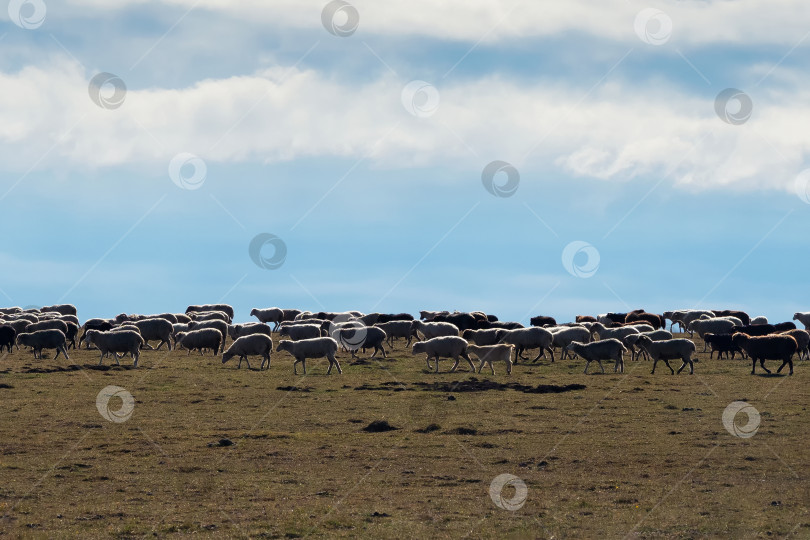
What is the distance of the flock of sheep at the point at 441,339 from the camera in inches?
1511

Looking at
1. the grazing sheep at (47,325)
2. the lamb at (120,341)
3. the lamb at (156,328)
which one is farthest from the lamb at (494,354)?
the grazing sheep at (47,325)

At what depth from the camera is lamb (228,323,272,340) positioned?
50438mm

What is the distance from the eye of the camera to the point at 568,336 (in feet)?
144

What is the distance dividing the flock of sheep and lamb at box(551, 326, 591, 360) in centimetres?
5

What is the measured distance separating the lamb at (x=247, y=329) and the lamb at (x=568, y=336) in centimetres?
1646

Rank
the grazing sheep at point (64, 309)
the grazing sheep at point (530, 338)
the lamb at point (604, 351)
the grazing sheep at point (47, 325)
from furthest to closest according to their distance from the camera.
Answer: the grazing sheep at point (64, 309) < the grazing sheep at point (47, 325) < the grazing sheep at point (530, 338) < the lamb at point (604, 351)

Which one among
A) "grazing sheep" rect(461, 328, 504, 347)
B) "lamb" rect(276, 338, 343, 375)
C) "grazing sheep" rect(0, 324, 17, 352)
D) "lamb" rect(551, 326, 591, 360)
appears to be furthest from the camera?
"grazing sheep" rect(0, 324, 17, 352)

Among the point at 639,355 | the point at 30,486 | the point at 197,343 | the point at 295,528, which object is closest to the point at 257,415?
the point at 30,486

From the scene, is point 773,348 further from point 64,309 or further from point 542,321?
point 64,309

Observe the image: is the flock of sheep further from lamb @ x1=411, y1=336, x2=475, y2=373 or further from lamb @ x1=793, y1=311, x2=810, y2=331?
lamb @ x1=793, y1=311, x2=810, y2=331

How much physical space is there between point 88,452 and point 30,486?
3517 mm

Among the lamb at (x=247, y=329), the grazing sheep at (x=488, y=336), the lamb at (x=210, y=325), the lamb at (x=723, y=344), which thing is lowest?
the lamb at (x=723, y=344)

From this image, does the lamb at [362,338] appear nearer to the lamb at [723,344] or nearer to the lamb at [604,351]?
the lamb at [604,351]

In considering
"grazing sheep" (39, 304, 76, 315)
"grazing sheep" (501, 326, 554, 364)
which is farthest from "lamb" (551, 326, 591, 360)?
"grazing sheep" (39, 304, 76, 315)
